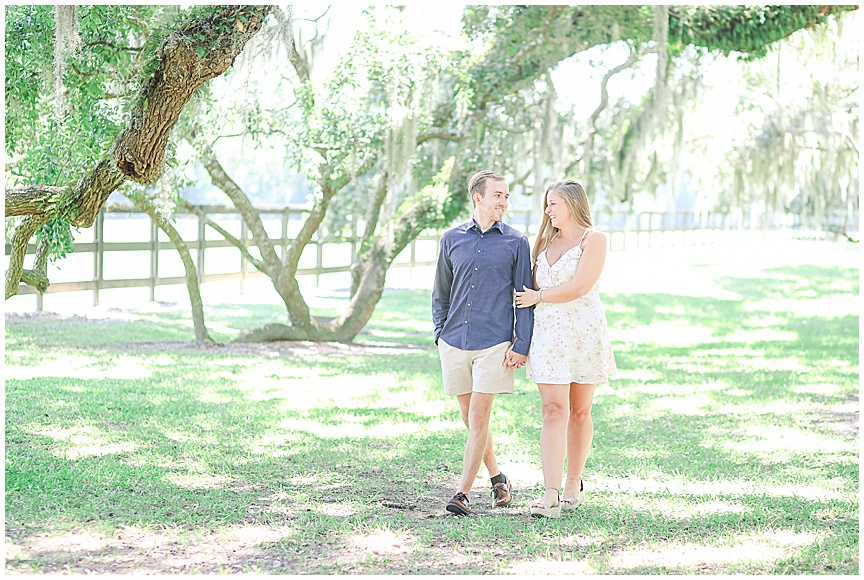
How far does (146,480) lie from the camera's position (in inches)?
179

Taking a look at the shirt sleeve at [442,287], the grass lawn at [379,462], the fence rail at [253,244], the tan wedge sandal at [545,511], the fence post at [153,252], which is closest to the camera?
the grass lawn at [379,462]

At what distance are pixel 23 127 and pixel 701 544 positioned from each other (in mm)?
4716

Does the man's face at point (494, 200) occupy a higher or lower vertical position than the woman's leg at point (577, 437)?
higher

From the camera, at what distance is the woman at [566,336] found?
13.5ft

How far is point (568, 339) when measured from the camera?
4.14m

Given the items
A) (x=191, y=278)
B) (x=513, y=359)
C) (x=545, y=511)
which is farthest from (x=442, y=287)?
(x=191, y=278)

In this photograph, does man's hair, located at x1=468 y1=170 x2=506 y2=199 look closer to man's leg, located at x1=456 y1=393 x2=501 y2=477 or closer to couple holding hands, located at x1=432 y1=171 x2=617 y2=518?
couple holding hands, located at x1=432 y1=171 x2=617 y2=518

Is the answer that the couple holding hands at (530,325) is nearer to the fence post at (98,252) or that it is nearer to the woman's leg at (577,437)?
the woman's leg at (577,437)

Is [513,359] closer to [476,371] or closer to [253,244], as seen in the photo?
[476,371]

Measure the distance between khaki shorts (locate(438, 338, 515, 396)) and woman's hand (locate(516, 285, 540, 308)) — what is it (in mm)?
182

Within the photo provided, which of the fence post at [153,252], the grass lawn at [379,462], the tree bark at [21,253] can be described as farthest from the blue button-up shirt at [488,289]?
the fence post at [153,252]

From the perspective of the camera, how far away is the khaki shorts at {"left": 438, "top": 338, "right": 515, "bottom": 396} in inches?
162

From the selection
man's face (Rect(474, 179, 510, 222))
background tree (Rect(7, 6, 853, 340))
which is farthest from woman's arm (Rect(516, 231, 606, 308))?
background tree (Rect(7, 6, 853, 340))

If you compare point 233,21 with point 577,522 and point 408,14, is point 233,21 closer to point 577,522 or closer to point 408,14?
point 577,522
